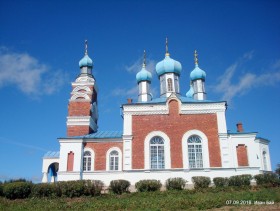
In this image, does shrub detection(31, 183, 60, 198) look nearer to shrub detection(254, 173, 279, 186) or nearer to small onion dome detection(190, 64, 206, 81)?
shrub detection(254, 173, 279, 186)

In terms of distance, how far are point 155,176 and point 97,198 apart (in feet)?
20.5

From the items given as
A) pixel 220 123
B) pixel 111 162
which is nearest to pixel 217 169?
pixel 220 123

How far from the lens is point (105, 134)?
24.7 meters

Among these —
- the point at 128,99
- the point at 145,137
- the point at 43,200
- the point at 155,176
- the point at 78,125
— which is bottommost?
the point at 43,200

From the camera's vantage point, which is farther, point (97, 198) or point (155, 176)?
point (155, 176)

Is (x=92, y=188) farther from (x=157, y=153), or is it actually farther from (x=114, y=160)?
(x=114, y=160)

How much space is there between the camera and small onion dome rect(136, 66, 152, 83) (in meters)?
27.3

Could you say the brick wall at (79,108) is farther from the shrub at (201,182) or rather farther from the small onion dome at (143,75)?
the shrub at (201,182)

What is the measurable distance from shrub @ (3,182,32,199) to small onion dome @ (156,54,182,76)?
15801 mm

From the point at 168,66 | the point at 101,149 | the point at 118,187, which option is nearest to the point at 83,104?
the point at 101,149

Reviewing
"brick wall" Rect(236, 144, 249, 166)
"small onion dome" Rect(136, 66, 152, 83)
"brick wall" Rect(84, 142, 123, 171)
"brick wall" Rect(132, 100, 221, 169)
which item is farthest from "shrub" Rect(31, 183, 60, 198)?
"small onion dome" Rect(136, 66, 152, 83)

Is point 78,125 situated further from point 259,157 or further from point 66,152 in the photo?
point 259,157

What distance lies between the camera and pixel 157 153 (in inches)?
841

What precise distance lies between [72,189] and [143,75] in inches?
566
